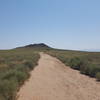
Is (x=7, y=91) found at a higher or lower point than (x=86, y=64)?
lower

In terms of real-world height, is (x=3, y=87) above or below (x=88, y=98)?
above

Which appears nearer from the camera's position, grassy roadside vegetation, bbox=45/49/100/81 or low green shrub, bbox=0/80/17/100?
low green shrub, bbox=0/80/17/100

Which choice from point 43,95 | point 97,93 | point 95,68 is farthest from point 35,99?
point 95,68

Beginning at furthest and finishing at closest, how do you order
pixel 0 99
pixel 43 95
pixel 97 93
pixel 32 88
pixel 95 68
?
pixel 95 68 < pixel 32 88 < pixel 97 93 < pixel 43 95 < pixel 0 99

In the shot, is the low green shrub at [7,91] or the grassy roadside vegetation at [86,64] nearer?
the low green shrub at [7,91]

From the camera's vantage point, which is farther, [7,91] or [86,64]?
[86,64]

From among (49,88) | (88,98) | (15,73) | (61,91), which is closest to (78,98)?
(88,98)

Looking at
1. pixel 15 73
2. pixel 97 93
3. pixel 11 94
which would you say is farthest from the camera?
pixel 15 73

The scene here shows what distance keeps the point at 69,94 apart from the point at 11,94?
3.90 metres

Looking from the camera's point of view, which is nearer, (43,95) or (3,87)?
(3,87)

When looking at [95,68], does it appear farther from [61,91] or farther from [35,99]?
[35,99]

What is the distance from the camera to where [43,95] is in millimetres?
12477

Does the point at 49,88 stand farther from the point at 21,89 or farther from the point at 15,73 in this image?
the point at 15,73

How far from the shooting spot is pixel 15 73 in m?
15.9
